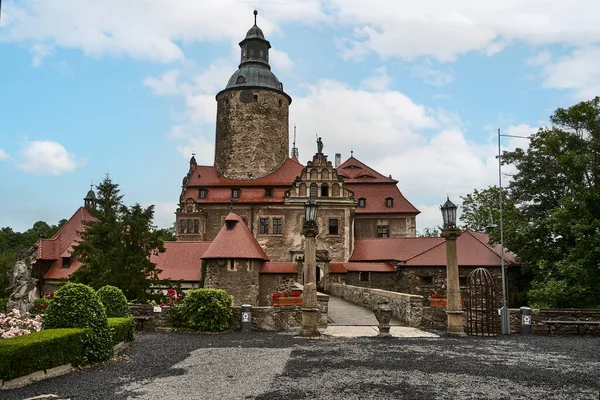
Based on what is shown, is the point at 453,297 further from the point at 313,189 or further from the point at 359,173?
the point at 359,173

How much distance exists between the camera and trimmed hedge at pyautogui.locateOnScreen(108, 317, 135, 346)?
41.2ft

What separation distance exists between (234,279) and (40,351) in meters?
18.8

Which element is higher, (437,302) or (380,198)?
(380,198)

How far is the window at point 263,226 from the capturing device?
36.0 metres

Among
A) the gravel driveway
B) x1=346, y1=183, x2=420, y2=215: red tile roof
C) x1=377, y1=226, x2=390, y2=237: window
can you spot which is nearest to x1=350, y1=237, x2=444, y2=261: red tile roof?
x1=377, y1=226, x2=390, y2=237: window

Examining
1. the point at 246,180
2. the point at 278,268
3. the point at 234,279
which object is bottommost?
the point at 234,279

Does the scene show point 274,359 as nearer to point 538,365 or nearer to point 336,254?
point 538,365

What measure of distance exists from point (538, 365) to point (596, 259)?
13.2m

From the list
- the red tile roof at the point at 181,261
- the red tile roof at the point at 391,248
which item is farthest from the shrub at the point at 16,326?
the red tile roof at the point at 391,248

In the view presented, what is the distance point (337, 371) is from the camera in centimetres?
966

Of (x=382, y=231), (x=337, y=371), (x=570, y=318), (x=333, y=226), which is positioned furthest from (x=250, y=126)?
(x=337, y=371)

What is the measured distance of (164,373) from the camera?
9.70m

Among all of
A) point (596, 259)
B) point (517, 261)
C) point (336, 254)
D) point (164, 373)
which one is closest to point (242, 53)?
point (336, 254)

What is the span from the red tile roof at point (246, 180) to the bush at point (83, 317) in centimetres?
2723
